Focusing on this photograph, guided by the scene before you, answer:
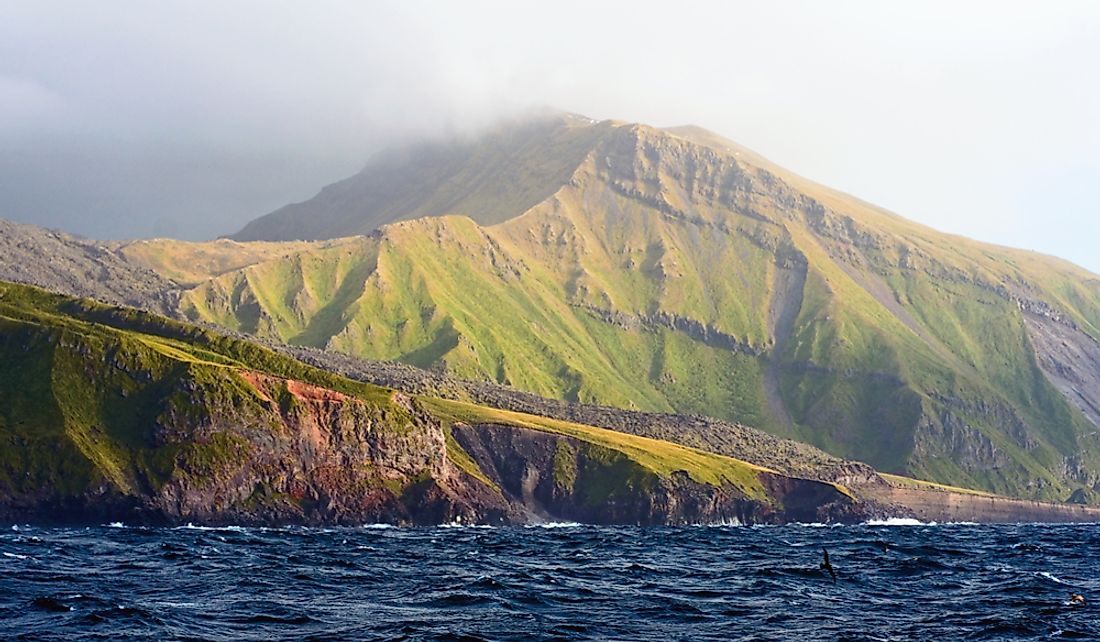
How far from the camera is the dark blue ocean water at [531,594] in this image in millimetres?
65500

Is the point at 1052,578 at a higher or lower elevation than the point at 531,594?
higher

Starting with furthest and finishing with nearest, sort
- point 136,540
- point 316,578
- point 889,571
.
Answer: point 136,540 < point 889,571 < point 316,578

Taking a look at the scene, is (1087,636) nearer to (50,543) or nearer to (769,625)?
(769,625)

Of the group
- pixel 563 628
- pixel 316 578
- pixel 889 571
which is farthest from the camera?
pixel 889 571

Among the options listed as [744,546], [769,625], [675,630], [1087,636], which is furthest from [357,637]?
[744,546]

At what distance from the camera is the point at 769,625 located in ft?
225

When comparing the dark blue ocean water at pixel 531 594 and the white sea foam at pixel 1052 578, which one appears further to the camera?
the white sea foam at pixel 1052 578

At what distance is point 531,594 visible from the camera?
82375 mm

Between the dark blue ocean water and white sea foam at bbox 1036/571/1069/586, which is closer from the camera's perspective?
the dark blue ocean water

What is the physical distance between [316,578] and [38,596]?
22.7 metres

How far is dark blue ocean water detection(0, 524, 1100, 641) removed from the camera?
215ft

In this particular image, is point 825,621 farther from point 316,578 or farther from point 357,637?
point 316,578

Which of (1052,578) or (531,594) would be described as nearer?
(531,594)

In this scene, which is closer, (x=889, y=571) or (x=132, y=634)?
(x=132, y=634)
